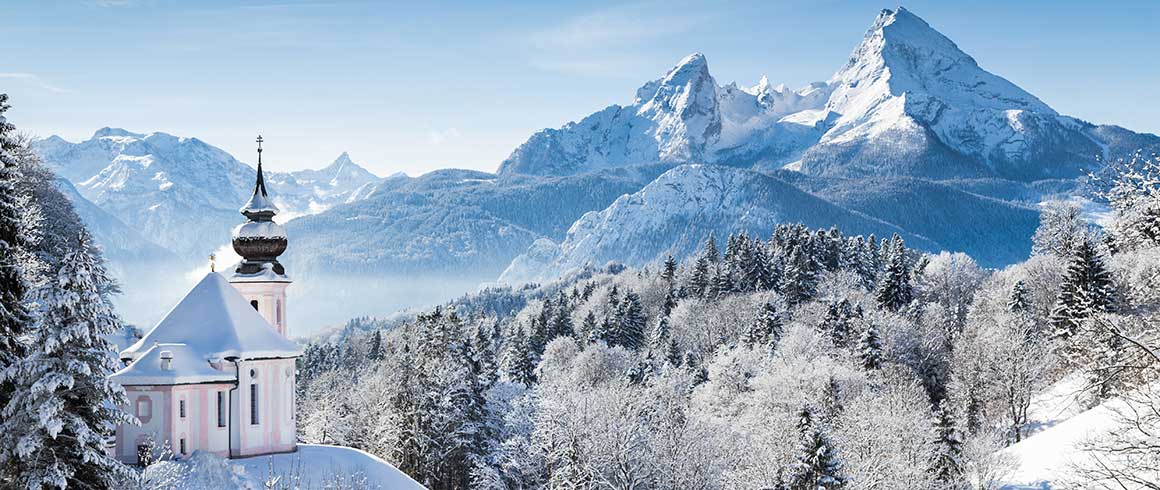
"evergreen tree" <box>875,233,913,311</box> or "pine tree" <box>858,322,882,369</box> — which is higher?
"evergreen tree" <box>875,233,913,311</box>

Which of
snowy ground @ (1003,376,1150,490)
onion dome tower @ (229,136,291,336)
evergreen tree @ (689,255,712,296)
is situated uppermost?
onion dome tower @ (229,136,291,336)

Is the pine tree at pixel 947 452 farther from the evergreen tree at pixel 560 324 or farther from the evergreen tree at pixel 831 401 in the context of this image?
the evergreen tree at pixel 560 324

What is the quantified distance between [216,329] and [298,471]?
8.27 meters

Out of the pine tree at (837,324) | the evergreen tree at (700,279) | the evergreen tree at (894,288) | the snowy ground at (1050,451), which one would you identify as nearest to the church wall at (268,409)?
the snowy ground at (1050,451)

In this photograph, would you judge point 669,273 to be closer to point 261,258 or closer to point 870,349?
point 870,349

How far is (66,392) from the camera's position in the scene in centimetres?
2070

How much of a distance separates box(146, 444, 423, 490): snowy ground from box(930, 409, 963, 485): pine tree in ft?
69.1

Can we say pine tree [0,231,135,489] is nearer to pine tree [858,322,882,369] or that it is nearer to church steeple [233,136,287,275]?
church steeple [233,136,287,275]

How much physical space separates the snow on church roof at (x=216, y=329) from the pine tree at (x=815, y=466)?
→ 17293 millimetres

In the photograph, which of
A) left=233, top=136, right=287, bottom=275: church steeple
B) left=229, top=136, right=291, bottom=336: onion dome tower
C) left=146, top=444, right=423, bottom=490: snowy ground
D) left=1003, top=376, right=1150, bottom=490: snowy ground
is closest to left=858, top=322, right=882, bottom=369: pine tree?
left=1003, top=376, right=1150, bottom=490: snowy ground

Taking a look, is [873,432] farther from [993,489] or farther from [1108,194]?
[1108,194]

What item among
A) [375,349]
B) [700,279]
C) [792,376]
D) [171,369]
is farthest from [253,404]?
[375,349]

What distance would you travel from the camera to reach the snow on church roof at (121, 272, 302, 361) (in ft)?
124

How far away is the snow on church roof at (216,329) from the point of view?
1492 inches
